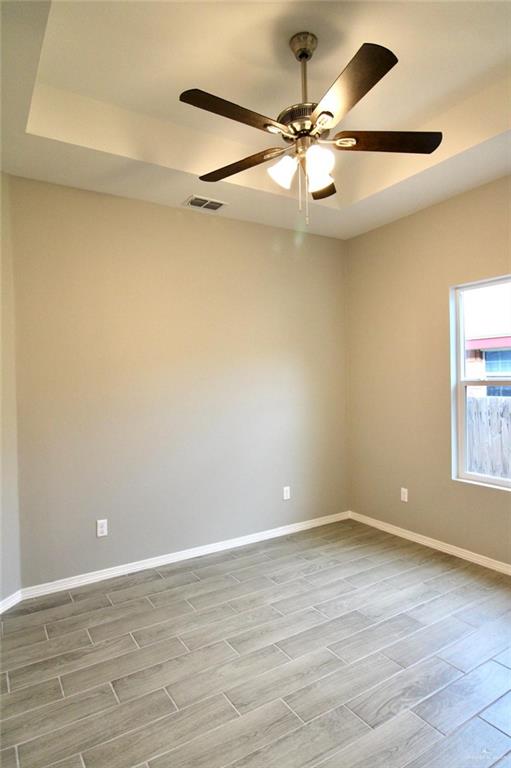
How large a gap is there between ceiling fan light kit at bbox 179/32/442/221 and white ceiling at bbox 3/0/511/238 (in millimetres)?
240

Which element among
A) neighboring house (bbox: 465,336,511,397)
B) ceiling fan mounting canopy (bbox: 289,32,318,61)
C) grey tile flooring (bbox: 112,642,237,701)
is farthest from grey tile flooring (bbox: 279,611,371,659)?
ceiling fan mounting canopy (bbox: 289,32,318,61)

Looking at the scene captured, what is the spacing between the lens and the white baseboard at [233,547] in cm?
273

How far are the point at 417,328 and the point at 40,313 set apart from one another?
285cm

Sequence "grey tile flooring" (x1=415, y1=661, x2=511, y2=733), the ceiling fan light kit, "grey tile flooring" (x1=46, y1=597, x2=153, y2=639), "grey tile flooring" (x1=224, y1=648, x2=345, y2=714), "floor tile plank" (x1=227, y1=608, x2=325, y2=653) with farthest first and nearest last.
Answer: "grey tile flooring" (x1=46, y1=597, x2=153, y2=639) < "floor tile plank" (x1=227, y1=608, x2=325, y2=653) < "grey tile flooring" (x1=224, y1=648, x2=345, y2=714) < "grey tile flooring" (x1=415, y1=661, x2=511, y2=733) < the ceiling fan light kit

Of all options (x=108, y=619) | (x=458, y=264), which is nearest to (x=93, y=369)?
(x=108, y=619)

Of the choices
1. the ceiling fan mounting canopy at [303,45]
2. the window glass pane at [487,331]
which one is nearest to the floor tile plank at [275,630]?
→ the window glass pane at [487,331]

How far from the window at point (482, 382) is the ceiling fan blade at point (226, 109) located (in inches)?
81.1

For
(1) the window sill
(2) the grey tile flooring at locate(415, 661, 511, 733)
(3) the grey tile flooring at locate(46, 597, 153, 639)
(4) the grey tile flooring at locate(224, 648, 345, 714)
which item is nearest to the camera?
(2) the grey tile flooring at locate(415, 661, 511, 733)

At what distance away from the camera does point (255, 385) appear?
3.59 metres

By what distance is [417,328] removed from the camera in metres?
3.47

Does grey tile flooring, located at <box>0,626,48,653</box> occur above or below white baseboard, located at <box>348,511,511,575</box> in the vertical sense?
below

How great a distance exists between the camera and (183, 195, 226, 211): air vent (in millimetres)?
3066

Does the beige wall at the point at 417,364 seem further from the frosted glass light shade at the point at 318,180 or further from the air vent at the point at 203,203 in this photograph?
the air vent at the point at 203,203

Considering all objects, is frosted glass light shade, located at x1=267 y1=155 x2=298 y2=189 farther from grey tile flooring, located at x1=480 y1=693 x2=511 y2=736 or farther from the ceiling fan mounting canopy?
grey tile flooring, located at x1=480 y1=693 x2=511 y2=736
